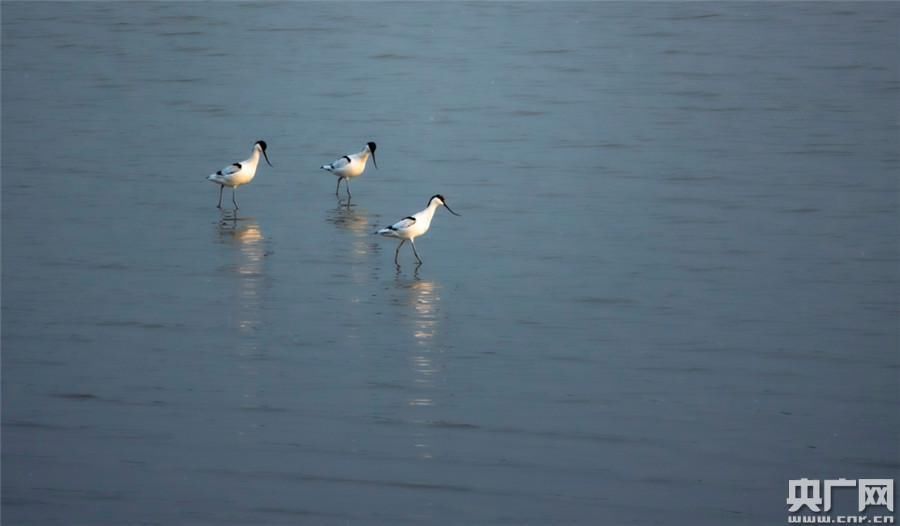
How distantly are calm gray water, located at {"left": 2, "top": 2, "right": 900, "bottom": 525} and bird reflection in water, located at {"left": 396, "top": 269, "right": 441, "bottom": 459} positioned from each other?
0.04m

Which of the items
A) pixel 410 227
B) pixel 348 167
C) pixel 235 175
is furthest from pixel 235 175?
pixel 410 227

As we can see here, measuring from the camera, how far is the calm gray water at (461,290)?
28.9ft

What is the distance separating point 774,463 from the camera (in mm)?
8883

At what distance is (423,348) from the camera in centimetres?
1103

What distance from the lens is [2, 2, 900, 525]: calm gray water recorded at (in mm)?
8812

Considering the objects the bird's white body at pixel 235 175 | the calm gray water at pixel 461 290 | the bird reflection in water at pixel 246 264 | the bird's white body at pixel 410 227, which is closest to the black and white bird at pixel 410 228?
the bird's white body at pixel 410 227

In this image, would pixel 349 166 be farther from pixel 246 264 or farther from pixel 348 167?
pixel 246 264

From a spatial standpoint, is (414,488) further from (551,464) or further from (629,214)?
(629,214)

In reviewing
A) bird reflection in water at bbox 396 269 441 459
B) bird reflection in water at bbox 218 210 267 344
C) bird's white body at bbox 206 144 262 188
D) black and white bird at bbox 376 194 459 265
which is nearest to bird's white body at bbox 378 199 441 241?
black and white bird at bbox 376 194 459 265

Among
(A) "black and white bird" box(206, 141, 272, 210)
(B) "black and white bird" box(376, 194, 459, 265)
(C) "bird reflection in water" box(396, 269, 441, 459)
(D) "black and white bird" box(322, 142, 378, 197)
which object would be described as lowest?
(C) "bird reflection in water" box(396, 269, 441, 459)

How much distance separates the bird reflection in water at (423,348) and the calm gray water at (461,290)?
1.5 inches

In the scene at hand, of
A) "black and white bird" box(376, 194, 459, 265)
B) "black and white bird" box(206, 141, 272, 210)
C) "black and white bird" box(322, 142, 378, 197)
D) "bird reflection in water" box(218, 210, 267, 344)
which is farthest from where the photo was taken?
"black and white bird" box(322, 142, 378, 197)

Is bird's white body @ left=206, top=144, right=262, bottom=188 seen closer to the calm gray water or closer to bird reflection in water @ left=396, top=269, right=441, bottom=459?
the calm gray water

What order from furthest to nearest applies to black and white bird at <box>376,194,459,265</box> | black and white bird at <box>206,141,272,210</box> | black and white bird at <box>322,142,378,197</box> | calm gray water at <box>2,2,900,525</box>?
1. black and white bird at <box>322,142,378,197</box>
2. black and white bird at <box>206,141,272,210</box>
3. black and white bird at <box>376,194,459,265</box>
4. calm gray water at <box>2,2,900,525</box>
